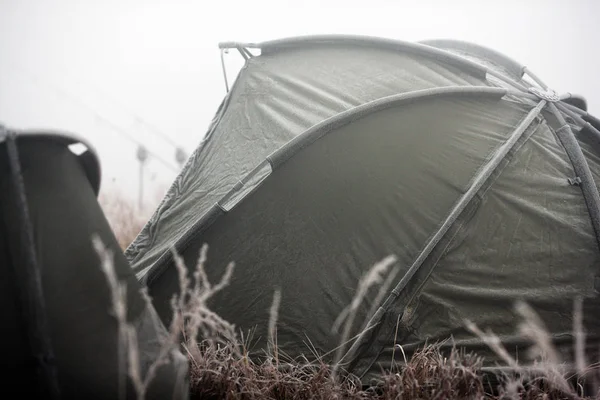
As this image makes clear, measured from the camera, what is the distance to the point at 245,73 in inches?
113

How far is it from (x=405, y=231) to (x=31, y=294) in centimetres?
185

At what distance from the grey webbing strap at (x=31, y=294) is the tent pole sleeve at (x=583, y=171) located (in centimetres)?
282

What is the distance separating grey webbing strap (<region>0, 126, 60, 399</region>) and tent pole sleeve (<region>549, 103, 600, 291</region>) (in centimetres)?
282

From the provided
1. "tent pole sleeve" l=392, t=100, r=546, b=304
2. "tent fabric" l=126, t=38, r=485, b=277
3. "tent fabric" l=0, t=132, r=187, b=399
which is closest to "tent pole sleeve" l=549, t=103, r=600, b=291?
"tent pole sleeve" l=392, t=100, r=546, b=304

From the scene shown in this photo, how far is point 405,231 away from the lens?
2270 mm

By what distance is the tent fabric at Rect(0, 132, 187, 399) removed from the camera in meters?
1.08

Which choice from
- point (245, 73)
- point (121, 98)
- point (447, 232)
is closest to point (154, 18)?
point (121, 98)

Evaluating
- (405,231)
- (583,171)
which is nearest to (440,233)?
(405,231)

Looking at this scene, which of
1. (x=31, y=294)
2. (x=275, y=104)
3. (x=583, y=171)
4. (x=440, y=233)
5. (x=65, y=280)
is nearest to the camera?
(x=31, y=294)

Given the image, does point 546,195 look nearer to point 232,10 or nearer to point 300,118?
point 300,118

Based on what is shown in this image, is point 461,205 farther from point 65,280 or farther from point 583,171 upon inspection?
point 65,280

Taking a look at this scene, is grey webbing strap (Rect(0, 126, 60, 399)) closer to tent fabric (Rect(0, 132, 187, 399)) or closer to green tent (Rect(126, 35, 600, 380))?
tent fabric (Rect(0, 132, 187, 399))

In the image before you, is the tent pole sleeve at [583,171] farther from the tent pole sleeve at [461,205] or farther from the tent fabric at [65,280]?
the tent fabric at [65,280]

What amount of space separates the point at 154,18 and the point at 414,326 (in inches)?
1084
